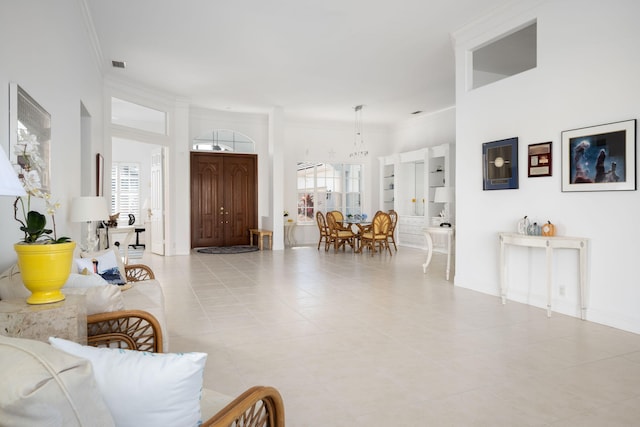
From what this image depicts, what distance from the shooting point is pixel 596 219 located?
400 cm

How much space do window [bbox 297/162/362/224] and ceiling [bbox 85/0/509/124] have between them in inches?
107

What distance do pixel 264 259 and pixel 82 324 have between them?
6775 mm

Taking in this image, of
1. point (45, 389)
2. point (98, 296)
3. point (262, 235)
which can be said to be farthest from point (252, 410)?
point (262, 235)

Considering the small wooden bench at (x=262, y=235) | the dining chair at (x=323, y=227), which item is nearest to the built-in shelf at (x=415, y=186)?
the dining chair at (x=323, y=227)

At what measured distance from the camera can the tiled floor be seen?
235 cm

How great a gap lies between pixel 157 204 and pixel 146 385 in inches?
363

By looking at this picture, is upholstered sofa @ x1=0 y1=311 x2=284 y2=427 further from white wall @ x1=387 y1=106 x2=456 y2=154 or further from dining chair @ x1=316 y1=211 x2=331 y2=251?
white wall @ x1=387 y1=106 x2=456 y2=154

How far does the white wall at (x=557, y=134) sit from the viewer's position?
3.79 meters

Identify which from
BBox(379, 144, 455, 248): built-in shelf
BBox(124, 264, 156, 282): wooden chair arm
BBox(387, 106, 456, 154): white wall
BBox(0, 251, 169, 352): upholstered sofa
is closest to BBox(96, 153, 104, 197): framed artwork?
BBox(124, 264, 156, 282): wooden chair arm

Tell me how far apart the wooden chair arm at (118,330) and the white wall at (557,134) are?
13.3ft

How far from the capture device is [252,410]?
1317mm

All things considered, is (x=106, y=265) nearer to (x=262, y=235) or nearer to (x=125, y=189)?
(x=262, y=235)

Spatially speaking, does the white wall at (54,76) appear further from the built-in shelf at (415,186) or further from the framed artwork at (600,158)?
the built-in shelf at (415,186)

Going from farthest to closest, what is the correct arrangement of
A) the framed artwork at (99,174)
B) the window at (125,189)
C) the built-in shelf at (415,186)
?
1. the window at (125,189)
2. the built-in shelf at (415,186)
3. the framed artwork at (99,174)
